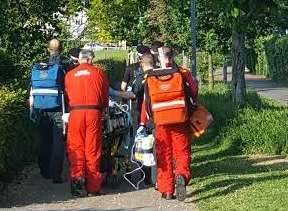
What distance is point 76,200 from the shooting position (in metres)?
8.55

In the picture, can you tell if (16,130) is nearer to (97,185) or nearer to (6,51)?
(97,185)

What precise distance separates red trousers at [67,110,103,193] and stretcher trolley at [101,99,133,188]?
36cm

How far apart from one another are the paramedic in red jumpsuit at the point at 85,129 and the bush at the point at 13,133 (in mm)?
615

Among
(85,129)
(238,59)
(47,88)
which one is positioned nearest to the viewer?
(85,129)

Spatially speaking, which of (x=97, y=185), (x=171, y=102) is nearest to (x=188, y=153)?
(x=171, y=102)

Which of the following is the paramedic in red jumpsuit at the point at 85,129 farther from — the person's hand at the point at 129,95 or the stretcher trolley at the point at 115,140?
the person's hand at the point at 129,95

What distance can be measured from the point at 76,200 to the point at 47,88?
1.59 m

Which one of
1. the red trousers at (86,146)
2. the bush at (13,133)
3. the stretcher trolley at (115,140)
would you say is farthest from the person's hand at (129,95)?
the bush at (13,133)

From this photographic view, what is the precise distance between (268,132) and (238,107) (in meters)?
2.10

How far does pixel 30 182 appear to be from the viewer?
32.0ft

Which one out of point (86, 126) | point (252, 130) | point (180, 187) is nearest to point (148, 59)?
point (86, 126)

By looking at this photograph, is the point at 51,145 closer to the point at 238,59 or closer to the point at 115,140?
the point at 115,140

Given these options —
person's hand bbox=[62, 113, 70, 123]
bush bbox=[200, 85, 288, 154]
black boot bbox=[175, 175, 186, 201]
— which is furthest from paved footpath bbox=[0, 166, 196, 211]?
bush bbox=[200, 85, 288, 154]

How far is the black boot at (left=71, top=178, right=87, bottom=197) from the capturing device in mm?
8664
